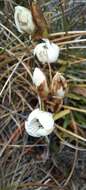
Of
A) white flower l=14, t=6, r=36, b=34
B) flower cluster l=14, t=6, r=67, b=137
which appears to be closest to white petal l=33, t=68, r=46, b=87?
flower cluster l=14, t=6, r=67, b=137

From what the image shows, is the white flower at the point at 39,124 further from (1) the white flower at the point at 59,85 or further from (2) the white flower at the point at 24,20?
(2) the white flower at the point at 24,20

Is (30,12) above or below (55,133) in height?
above

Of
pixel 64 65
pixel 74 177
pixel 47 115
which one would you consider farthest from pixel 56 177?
pixel 64 65

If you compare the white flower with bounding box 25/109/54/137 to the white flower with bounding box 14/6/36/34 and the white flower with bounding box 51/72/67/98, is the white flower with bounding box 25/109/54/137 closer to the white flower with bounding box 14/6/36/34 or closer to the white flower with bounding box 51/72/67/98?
the white flower with bounding box 51/72/67/98

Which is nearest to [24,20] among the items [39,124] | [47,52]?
[47,52]

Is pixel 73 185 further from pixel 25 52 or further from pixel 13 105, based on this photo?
pixel 25 52

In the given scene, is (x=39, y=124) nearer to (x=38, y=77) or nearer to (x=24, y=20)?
(x=38, y=77)
